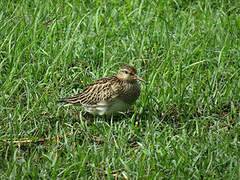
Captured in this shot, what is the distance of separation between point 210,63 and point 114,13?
2174mm

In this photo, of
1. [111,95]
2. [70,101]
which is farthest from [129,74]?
[70,101]

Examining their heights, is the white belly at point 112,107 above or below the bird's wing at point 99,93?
below

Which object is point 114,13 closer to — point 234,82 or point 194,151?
point 234,82

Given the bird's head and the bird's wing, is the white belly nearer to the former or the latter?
the bird's wing

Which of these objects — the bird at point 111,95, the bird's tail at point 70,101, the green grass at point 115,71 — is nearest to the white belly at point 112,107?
the bird at point 111,95

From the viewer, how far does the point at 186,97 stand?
6.85 metres

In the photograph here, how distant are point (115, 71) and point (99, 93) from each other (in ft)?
3.50

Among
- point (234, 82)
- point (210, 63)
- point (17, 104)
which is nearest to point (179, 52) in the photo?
point (210, 63)

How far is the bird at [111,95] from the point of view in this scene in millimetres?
6566

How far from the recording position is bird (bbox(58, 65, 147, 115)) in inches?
259

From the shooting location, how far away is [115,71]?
759 cm

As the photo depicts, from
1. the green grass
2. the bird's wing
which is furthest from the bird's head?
the green grass

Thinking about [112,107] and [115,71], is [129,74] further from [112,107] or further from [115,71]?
[115,71]

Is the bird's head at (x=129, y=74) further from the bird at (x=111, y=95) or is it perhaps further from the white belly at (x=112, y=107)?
the white belly at (x=112, y=107)
